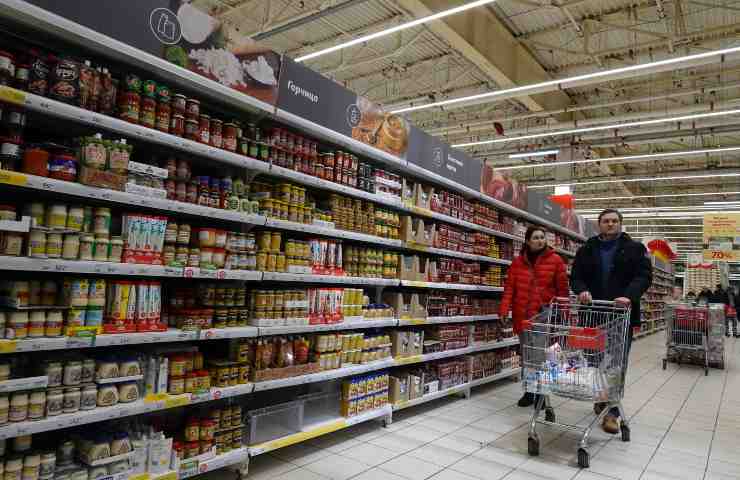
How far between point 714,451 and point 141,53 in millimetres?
5214

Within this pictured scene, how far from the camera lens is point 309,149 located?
352 centimetres

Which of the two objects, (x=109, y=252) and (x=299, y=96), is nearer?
(x=109, y=252)

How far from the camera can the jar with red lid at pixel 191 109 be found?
108 inches

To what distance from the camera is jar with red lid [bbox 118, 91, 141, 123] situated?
245 cm

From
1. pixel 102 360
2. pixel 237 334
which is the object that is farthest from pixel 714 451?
pixel 102 360

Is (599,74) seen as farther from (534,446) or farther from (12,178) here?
(12,178)

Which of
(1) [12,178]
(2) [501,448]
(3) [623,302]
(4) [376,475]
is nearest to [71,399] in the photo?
(1) [12,178]

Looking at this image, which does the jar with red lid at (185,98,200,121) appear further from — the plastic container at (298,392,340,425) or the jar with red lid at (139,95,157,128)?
the plastic container at (298,392,340,425)

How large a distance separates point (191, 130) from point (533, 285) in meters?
3.76

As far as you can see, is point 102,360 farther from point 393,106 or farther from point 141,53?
point 393,106

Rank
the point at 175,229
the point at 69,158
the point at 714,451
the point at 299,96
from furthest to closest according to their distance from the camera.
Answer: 1. the point at 714,451
2. the point at 299,96
3. the point at 175,229
4. the point at 69,158

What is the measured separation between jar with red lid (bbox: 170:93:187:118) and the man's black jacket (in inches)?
150

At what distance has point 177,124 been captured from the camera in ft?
8.74

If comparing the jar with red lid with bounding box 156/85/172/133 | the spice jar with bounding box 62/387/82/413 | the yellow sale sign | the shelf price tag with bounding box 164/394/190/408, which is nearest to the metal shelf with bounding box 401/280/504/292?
the shelf price tag with bounding box 164/394/190/408
